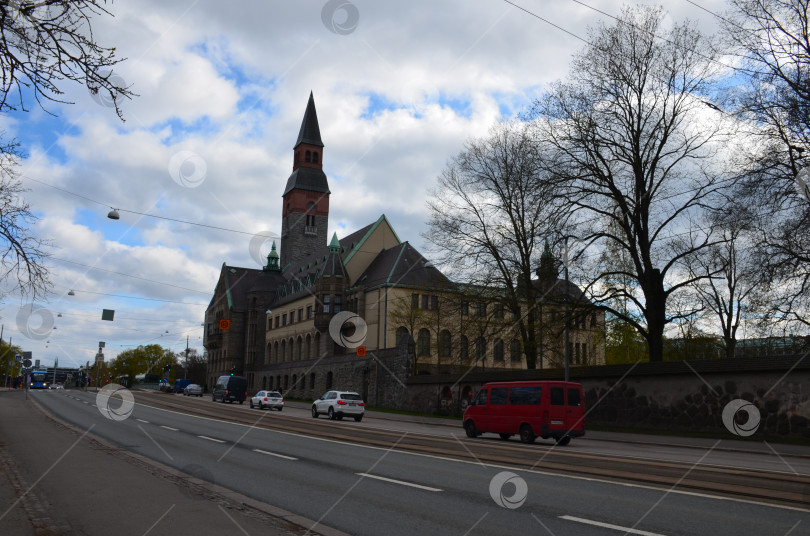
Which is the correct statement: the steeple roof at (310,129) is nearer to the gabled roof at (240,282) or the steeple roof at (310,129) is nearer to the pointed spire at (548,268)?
the gabled roof at (240,282)

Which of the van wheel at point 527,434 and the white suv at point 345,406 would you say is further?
the white suv at point 345,406

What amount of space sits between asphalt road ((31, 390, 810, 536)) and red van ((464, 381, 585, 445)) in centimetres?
783

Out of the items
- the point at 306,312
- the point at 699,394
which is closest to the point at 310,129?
the point at 306,312

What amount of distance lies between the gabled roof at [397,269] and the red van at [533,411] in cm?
4410

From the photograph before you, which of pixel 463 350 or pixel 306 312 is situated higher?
pixel 306 312

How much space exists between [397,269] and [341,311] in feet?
28.6

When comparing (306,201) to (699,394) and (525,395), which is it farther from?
(525,395)

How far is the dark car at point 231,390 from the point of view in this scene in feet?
192

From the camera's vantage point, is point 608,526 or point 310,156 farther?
point 310,156

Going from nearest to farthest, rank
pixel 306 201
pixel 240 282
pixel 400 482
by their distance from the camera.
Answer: pixel 400 482 → pixel 240 282 → pixel 306 201

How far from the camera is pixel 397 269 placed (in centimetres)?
7200

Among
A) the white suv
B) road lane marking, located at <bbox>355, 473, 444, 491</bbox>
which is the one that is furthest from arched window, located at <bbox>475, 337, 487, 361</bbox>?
road lane marking, located at <bbox>355, 473, 444, 491</bbox>

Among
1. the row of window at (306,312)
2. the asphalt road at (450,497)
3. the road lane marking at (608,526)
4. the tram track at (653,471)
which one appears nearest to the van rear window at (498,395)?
the tram track at (653,471)

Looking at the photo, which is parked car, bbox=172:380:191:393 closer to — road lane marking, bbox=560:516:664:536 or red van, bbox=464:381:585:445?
red van, bbox=464:381:585:445
